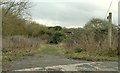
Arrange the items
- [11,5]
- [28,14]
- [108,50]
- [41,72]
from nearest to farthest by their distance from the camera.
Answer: [41,72], [108,50], [11,5], [28,14]

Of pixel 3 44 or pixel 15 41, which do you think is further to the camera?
pixel 15 41

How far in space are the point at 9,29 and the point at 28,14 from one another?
2.96 m

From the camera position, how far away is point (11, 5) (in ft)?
84.0

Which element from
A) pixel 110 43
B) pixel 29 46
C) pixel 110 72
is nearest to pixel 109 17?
pixel 110 43

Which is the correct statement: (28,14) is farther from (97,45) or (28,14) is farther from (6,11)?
(97,45)

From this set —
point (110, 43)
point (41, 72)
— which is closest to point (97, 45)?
point (110, 43)

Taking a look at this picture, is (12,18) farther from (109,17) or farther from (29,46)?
(109,17)

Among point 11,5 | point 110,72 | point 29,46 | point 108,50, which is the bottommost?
point 29,46

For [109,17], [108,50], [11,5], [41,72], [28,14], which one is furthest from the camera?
[28,14]

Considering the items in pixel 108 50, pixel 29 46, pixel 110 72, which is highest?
pixel 110 72

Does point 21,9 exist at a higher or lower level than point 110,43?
higher

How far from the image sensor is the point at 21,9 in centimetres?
2723

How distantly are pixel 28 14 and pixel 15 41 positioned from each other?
3814 millimetres

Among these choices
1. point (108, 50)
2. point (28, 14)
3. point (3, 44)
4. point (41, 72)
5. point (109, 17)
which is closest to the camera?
point (41, 72)
